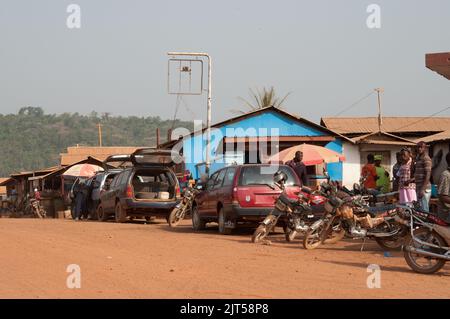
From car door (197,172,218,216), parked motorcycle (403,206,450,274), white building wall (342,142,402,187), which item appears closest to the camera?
parked motorcycle (403,206,450,274)

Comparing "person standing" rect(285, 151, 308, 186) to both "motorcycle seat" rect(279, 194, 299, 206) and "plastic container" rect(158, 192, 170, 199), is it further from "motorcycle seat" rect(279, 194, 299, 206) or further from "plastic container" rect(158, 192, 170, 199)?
"plastic container" rect(158, 192, 170, 199)

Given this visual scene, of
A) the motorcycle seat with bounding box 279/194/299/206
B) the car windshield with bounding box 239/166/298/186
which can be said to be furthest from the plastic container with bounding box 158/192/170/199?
the motorcycle seat with bounding box 279/194/299/206

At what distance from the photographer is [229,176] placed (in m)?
17.9

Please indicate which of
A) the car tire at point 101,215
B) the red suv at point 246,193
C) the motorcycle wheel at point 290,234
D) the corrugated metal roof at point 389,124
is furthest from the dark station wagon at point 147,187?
the corrugated metal roof at point 389,124

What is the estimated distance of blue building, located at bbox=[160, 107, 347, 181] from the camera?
34062 millimetres

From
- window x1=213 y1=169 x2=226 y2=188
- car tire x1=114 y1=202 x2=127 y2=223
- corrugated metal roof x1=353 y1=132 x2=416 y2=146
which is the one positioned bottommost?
car tire x1=114 y1=202 x2=127 y2=223

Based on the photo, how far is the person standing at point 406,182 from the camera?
1577 centimetres

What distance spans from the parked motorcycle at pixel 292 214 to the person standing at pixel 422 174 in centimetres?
177

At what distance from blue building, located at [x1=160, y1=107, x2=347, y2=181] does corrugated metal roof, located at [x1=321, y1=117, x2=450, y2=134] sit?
9.94 metres

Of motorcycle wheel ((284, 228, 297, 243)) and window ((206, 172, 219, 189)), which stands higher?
window ((206, 172, 219, 189))

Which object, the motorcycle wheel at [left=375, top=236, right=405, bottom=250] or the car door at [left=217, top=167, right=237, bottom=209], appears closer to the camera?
the motorcycle wheel at [left=375, top=236, right=405, bottom=250]

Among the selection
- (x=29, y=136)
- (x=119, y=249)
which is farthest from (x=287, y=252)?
(x=29, y=136)
